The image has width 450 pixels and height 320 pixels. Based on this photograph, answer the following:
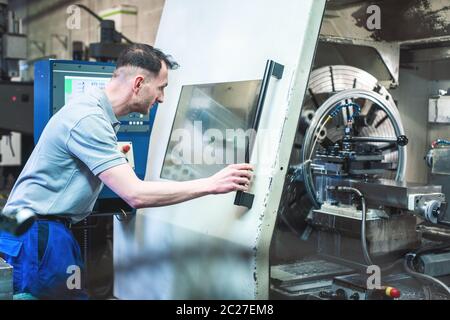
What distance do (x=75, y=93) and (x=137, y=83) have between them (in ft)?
2.16

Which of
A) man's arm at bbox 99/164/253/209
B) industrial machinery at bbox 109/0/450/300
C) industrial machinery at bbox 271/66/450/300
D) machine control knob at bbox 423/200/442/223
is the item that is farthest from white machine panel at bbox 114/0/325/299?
machine control knob at bbox 423/200/442/223

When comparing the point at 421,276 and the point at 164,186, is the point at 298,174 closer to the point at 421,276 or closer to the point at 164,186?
the point at 421,276

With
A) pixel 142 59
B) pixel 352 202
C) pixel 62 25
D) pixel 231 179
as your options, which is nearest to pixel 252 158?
pixel 231 179

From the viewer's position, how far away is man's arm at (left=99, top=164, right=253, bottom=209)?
1.38 meters

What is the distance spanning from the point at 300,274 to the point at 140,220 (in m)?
0.68

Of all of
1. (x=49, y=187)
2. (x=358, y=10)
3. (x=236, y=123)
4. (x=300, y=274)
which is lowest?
(x=300, y=274)

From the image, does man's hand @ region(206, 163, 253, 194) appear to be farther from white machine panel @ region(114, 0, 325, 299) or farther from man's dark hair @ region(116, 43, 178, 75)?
man's dark hair @ region(116, 43, 178, 75)

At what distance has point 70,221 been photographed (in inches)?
62.6

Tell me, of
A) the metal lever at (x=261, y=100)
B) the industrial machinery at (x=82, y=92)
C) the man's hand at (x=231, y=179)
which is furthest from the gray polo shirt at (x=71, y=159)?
the industrial machinery at (x=82, y=92)

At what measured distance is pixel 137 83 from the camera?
154cm

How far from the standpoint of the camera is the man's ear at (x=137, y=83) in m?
1.54

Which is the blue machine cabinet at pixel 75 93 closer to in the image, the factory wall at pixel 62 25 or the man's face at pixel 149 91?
the man's face at pixel 149 91
